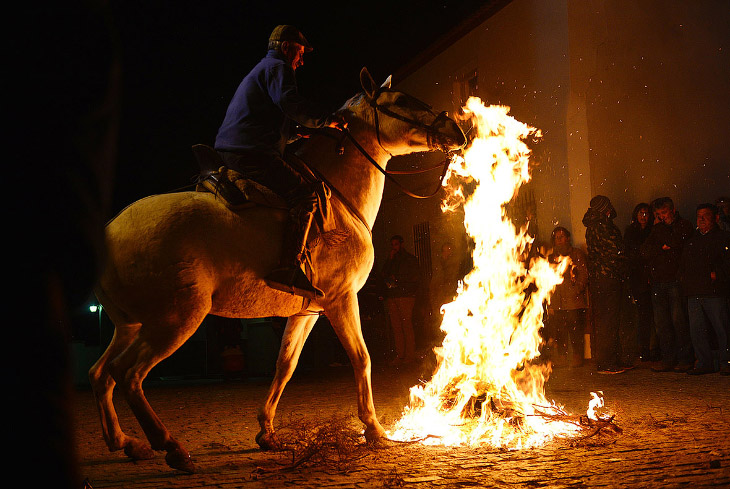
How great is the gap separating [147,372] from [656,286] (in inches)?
379

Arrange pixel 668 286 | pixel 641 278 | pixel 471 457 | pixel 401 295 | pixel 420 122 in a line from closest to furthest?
pixel 471 457
pixel 420 122
pixel 668 286
pixel 641 278
pixel 401 295

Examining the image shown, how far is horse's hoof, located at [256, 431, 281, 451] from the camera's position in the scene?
244 inches

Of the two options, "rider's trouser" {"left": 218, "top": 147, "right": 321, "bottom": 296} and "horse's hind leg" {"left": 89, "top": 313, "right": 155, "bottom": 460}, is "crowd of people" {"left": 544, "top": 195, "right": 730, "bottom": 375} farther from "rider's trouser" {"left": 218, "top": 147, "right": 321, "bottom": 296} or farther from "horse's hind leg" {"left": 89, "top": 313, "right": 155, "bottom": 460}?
"horse's hind leg" {"left": 89, "top": 313, "right": 155, "bottom": 460}

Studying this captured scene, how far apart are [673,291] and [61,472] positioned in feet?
39.0

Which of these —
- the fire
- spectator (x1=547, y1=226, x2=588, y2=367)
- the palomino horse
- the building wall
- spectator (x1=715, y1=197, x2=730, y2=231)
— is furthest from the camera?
the building wall

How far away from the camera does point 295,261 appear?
18.8ft

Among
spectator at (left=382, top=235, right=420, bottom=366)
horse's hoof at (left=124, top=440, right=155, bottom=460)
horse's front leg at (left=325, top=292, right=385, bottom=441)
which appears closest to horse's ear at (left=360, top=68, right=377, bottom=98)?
horse's front leg at (left=325, top=292, right=385, bottom=441)

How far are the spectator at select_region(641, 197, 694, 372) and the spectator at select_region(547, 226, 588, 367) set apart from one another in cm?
145

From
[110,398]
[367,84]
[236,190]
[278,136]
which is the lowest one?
[110,398]

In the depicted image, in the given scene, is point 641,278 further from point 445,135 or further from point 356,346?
point 356,346

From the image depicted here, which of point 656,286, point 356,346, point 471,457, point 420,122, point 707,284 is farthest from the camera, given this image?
point 656,286

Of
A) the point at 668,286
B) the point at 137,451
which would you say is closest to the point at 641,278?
the point at 668,286

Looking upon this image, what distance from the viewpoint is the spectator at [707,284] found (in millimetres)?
11289

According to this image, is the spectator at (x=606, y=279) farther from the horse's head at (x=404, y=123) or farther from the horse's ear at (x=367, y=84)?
the horse's ear at (x=367, y=84)
